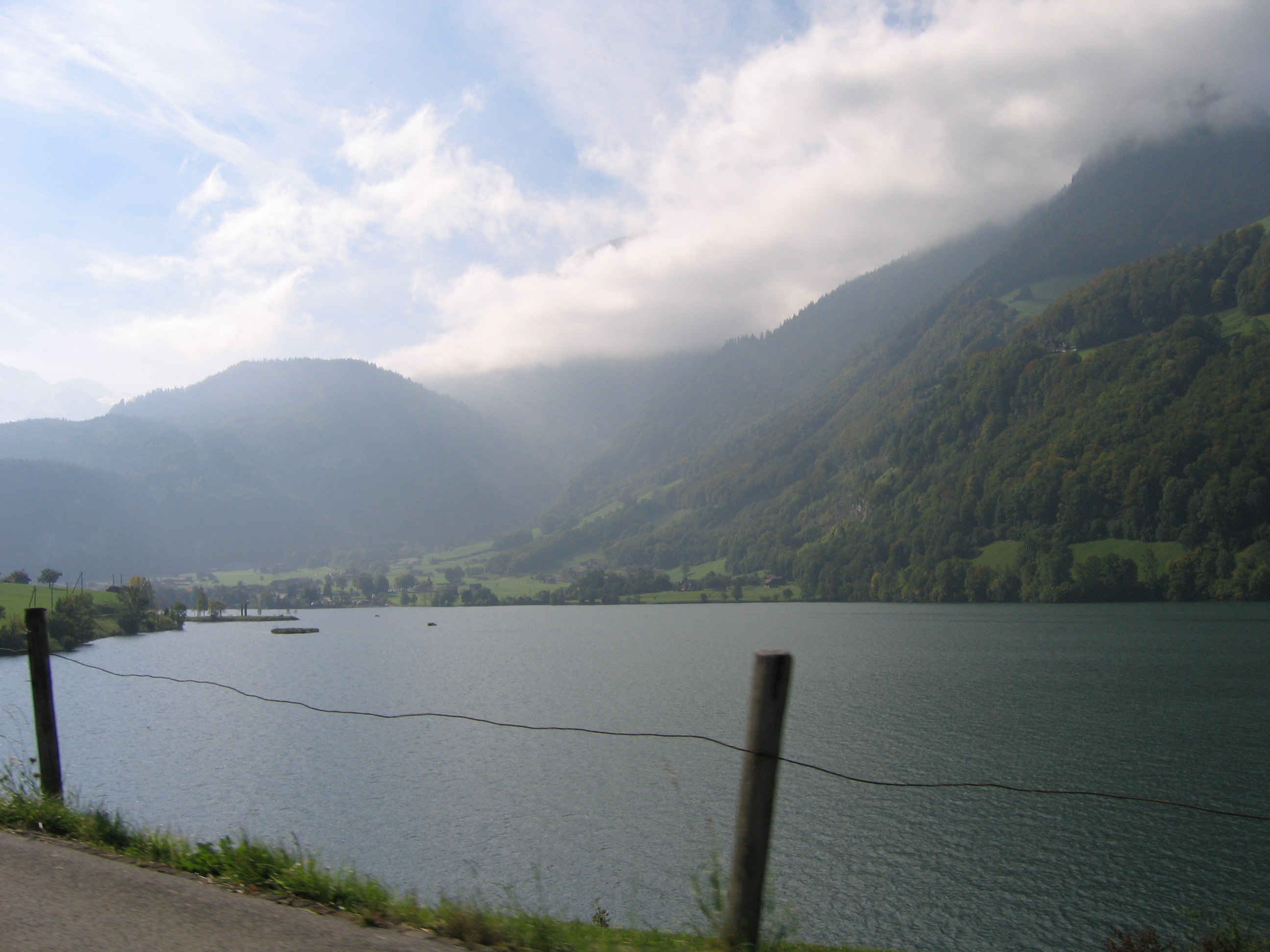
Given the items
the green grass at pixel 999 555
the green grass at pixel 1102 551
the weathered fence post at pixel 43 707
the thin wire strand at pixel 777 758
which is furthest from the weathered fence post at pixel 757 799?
the green grass at pixel 999 555

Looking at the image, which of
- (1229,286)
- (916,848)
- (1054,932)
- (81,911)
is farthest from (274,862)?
(1229,286)

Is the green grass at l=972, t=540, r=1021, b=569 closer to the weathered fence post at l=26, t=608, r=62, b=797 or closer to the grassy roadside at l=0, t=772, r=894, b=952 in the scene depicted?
the grassy roadside at l=0, t=772, r=894, b=952

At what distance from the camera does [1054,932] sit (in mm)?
19516

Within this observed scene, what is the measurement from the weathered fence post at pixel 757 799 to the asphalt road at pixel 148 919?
1.98 metres

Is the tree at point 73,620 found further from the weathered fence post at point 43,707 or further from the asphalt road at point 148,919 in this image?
the asphalt road at point 148,919

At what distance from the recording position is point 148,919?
561 cm

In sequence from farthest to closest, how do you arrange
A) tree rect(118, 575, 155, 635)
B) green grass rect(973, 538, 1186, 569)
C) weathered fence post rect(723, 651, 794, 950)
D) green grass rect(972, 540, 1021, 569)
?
green grass rect(972, 540, 1021, 569) → green grass rect(973, 538, 1186, 569) → tree rect(118, 575, 155, 635) → weathered fence post rect(723, 651, 794, 950)

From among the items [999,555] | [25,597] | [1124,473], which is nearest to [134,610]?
[25,597]

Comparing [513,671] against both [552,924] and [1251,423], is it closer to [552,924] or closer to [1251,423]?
[552,924]

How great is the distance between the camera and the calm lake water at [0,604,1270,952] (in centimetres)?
2194

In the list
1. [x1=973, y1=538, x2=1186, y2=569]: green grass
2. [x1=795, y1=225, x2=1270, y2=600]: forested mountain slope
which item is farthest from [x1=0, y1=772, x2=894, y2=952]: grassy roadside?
[x1=973, y1=538, x2=1186, y2=569]: green grass

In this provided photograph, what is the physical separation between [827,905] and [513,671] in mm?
58005

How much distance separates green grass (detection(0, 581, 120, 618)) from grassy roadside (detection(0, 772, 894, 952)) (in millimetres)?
90128

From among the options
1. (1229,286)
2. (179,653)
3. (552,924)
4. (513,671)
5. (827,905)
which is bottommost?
(179,653)
